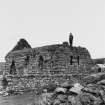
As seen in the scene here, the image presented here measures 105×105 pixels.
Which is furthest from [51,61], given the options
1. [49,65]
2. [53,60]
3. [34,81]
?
[34,81]

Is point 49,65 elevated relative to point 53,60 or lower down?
lower down

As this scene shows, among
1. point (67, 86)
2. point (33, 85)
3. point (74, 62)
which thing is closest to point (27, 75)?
point (33, 85)

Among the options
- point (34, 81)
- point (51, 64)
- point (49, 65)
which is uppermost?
point (51, 64)

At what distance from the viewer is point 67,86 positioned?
1703cm

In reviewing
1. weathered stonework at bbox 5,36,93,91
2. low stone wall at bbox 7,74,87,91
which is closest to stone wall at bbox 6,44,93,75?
weathered stonework at bbox 5,36,93,91

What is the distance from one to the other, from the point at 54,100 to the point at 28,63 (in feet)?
47.8

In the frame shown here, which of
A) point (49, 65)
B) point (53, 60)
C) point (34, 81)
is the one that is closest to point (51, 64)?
point (49, 65)

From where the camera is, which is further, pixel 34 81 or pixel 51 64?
pixel 34 81

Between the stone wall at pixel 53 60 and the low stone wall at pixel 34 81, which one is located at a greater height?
the stone wall at pixel 53 60

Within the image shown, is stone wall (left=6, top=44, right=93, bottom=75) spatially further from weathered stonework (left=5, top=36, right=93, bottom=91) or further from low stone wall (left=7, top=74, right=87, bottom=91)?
low stone wall (left=7, top=74, right=87, bottom=91)

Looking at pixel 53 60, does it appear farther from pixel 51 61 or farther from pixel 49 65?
pixel 49 65

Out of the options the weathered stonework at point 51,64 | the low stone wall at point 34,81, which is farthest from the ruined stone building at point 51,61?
the low stone wall at point 34,81

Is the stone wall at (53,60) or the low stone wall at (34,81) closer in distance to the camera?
the stone wall at (53,60)

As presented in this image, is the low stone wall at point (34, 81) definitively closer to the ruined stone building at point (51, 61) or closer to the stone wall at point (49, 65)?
the stone wall at point (49, 65)
